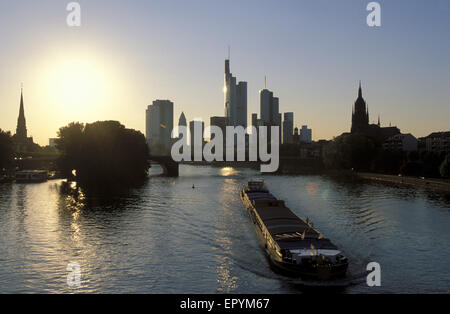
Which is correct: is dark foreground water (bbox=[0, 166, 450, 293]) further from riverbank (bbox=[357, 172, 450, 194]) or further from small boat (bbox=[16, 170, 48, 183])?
small boat (bbox=[16, 170, 48, 183])

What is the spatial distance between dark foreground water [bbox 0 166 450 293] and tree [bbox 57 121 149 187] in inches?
1349

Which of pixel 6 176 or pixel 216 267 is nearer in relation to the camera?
pixel 216 267

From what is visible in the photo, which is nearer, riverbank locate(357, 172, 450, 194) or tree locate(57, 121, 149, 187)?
riverbank locate(357, 172, 450, 194)

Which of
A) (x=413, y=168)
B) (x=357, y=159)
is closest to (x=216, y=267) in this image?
(x=413, y=168)

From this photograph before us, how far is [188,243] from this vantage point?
151ft

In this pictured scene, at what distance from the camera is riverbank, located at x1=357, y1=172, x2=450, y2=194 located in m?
103

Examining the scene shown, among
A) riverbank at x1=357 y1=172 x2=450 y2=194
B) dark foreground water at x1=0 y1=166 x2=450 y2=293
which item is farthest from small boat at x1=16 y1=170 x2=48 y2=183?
riverbank at x1=357 y1=172 x2=450 y2=194

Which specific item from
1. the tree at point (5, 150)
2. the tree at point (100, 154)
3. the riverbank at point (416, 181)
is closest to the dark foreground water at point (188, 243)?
the riverbank at point (416, 181)

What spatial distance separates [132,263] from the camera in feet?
124

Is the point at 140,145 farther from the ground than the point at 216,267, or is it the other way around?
the point at 140,145

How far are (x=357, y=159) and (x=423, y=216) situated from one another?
9685cm

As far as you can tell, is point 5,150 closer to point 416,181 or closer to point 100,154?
point 100,154

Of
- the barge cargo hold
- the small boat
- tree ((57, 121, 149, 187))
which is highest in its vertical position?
tree ((57, 121, 149, 187))
